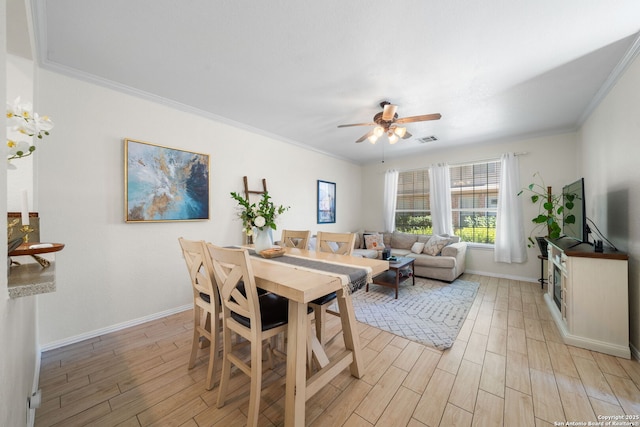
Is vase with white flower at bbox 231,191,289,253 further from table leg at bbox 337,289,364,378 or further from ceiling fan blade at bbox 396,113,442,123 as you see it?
ceiling fan blade at bbox 396,113,442,123

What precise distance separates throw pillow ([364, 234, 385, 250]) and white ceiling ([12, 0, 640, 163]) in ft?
8.92

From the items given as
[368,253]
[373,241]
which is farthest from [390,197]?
[368,253]

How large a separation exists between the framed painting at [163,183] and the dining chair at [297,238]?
1.16 meters

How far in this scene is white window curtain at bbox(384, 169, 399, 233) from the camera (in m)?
5.48

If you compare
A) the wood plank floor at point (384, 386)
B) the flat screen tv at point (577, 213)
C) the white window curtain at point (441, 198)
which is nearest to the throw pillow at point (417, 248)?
the white window curtain at point (441, 198)

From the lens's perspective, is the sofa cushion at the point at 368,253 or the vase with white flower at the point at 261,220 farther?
the sofa cushion at the point at 368,253

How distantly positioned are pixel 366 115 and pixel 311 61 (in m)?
1.25

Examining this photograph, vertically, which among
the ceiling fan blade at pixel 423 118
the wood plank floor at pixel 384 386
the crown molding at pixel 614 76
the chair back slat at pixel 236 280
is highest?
the crown molding at pixel 614 76

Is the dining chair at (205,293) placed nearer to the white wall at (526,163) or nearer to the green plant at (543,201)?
the green plant at (543,201)

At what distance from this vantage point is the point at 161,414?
1434 millimetres

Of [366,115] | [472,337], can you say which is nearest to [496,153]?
[366,115]

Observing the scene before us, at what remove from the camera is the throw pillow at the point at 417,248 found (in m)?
4.54

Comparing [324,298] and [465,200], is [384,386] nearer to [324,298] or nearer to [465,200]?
[324,298]

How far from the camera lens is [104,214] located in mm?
2320
